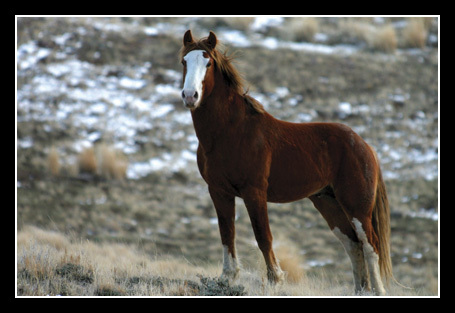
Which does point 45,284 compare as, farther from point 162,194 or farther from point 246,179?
point 162,194

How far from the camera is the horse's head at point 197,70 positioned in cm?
428

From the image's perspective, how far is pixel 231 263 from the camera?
16.6 feet

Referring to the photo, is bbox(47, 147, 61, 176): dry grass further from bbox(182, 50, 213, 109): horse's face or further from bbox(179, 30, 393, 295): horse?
bbox(182, 50, 213, 109): horse's face

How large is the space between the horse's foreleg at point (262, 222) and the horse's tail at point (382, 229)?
1.31 meters

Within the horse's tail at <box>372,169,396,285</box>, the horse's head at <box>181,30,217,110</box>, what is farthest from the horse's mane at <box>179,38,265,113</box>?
the horse's tail at <box>372,169,396,285</box>

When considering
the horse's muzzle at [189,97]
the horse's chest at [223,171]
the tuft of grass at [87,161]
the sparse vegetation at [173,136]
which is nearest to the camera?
the horse's muzzle at [189,97]

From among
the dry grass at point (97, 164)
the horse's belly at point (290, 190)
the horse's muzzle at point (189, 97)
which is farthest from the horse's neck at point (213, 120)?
the dry grass at point (97, 164)

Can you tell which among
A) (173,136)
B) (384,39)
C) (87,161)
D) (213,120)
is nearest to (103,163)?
(87,161)

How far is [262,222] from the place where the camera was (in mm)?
4770

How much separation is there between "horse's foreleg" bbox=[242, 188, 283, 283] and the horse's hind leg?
1.02 meters

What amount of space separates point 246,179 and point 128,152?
9.64 meters

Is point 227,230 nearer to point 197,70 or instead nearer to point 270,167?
point 270,167

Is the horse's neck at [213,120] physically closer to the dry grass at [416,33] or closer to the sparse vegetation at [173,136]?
the sparse vegetation at [173,136]

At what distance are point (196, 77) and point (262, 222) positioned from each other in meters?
1.53
